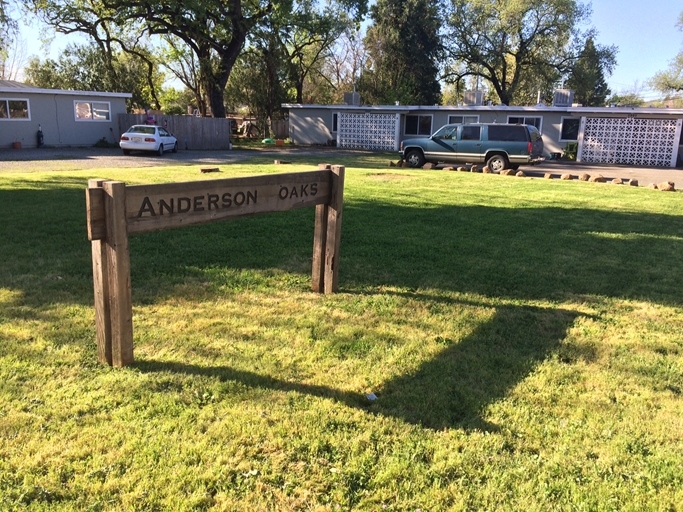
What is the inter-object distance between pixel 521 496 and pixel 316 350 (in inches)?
71.0

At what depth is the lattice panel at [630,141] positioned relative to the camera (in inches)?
1019

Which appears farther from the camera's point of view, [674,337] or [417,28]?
[417,28]

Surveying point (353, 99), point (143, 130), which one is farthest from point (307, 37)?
point (143, 130)

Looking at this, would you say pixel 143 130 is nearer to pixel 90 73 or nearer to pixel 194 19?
pixel 194 19

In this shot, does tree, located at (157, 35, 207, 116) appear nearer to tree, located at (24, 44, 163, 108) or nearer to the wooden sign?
tree, located at (24, 44, 163, 108)

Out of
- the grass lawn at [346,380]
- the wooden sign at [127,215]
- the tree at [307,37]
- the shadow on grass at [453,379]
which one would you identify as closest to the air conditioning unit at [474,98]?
the tree at [307,37]

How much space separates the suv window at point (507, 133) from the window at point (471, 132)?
1.44ft

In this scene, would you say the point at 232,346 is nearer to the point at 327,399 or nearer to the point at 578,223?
the point at 327,399

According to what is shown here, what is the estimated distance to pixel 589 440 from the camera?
9.52 ft

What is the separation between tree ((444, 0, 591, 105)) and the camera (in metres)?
38.4

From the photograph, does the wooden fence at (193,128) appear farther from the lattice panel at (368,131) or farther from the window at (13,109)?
the lattice panel at (368,131)

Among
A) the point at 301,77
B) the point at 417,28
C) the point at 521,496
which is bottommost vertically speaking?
the point at 521,496

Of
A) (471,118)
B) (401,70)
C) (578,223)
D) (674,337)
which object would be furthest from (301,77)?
(674,337)

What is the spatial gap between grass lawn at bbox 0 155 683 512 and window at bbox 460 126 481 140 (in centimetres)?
1328
